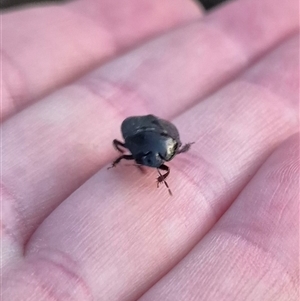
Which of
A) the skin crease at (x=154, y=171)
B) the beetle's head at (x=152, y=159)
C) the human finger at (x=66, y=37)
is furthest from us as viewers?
the human finger at (x=66, y=37)

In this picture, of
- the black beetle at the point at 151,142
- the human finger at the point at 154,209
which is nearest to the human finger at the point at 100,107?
the human finger at the point at 154,209

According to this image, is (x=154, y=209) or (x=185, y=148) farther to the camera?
(x=185, y=148)

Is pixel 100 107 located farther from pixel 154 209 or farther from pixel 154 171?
pixel 154 209

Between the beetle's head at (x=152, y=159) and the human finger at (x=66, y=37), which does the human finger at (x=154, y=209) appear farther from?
the human finger at (x=66, y=37)

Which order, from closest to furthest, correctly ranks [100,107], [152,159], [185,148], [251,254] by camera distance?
[251,254] < [152,159] < [185,148] < [100,107]

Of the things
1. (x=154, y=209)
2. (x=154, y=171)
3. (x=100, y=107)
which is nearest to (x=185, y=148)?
(x=154, y=171)

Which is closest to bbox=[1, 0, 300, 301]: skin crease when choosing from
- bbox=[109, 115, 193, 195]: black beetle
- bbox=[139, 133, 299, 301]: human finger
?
bbox=[139, 133, 299, 301]: human finger

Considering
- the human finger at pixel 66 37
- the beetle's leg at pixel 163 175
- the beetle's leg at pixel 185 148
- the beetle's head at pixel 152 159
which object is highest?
the human finger at pixel 66 37
